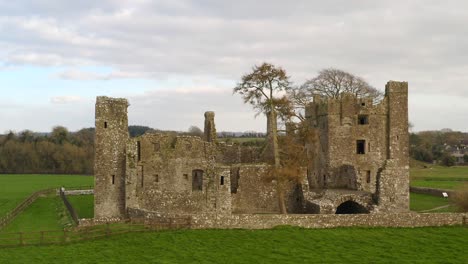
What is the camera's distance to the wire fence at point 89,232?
2534cm

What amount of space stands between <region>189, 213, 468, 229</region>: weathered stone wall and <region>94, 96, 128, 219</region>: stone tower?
285 inches

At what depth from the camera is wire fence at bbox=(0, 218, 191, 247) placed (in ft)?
83.1

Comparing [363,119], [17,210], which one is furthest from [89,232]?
[363,119]

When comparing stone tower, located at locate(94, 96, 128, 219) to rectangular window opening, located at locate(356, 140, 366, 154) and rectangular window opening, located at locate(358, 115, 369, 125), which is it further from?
rectangular window opening, located at locate(358, 115, 369, 125)

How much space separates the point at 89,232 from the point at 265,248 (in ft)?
29.5

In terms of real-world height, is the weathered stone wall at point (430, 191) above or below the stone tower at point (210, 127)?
below

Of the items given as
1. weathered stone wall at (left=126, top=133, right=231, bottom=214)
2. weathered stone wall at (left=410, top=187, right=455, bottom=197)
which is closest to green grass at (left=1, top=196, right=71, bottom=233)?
weathered stone wall at (left=126, top=133, right=231, bottom=214)

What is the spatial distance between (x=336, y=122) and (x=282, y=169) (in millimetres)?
7505

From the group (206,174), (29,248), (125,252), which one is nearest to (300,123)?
(206,174)

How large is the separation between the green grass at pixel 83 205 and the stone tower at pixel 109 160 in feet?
16.2

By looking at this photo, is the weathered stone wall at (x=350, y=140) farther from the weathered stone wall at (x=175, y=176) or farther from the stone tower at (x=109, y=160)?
the stone tower at (x=109, y=160)

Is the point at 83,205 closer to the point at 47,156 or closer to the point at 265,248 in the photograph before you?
the point at 265,248

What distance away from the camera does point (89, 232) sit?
87.6 ft

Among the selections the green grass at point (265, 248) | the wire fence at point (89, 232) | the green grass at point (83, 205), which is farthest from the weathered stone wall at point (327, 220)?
the green grass at point (83, 205)
